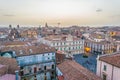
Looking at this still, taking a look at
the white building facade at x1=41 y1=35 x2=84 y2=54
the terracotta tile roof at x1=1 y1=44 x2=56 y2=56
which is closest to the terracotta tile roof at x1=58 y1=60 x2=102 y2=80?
the terracotta tile roof at x1=1 y1=44 x2=56 y2=56

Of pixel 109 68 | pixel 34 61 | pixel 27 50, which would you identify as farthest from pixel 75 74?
pixel 27 50

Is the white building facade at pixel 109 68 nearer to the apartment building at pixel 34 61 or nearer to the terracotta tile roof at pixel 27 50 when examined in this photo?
the apartment building at pixel 34 61

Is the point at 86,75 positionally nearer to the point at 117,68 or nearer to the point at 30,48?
the point at 117,68

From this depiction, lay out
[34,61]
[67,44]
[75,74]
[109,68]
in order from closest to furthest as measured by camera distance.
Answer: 1. [109,68]
2. [75,74]
3. [34,61]
4. [67,44]

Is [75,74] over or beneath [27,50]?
beneath

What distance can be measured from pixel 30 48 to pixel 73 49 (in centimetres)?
3064

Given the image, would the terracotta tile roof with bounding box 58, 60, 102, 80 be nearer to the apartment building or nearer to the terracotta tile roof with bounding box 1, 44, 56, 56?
the apartment building

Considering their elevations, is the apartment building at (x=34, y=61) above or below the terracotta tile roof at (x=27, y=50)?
below

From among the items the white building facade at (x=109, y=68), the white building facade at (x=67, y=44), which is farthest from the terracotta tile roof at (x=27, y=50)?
the white building facade at (x=67, y=44)

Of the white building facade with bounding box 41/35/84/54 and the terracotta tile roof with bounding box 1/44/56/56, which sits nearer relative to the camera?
the terracotta tile roof with bounding box 1/44/56/56

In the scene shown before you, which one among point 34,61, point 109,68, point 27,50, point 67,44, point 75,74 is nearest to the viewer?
point 109,68

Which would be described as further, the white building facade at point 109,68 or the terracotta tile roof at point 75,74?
the terracotta tile roof at point 75,74

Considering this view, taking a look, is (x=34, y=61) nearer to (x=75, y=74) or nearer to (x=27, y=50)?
(x=27, y=50)

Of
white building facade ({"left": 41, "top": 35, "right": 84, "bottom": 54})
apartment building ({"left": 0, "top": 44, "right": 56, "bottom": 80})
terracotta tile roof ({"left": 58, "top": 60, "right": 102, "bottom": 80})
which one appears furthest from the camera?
white building facade ({"left": 41, "top": 35, "right": 84, "bottom": 54})
